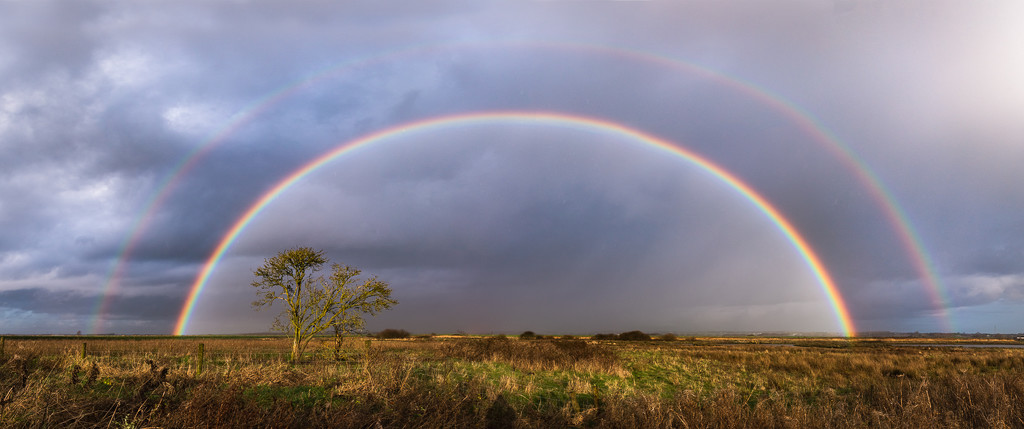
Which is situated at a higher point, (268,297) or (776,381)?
(268,297)

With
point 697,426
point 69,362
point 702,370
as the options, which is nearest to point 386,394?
point 697,426

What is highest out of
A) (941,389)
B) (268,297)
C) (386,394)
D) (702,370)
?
(268,297)

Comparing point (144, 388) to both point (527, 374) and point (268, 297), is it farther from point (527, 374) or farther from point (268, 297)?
point (268, 297)

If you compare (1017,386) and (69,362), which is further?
(69,362)

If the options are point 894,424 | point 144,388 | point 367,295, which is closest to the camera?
point 144,388

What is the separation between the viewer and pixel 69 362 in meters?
15.2

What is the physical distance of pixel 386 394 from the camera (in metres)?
10.6

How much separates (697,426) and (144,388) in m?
10.3

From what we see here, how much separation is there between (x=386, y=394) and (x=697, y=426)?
629 cm

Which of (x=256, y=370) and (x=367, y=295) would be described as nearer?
(x=256, y=370)

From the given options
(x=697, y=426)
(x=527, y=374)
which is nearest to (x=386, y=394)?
(x=697, y=426)

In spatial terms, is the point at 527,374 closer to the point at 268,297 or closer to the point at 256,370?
the point at 256,370

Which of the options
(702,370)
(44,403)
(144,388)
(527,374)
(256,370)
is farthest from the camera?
(702,370)

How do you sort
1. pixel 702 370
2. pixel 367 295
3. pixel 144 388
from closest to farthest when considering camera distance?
pixel 144 388
pixel 367 295
pixel 702 370
